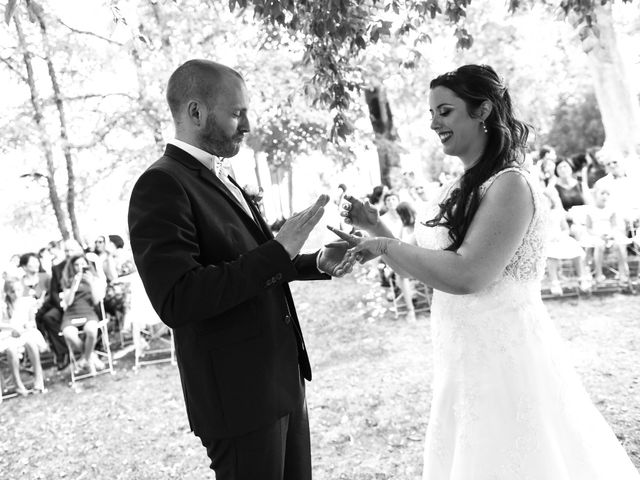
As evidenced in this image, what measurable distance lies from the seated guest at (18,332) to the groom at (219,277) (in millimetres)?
6591

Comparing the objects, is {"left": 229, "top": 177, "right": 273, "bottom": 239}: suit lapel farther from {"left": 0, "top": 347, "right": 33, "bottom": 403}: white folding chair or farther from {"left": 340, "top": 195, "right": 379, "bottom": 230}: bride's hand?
{"left": 0, "top": 347, "right": 33, "bottom": 403}: white folding chair

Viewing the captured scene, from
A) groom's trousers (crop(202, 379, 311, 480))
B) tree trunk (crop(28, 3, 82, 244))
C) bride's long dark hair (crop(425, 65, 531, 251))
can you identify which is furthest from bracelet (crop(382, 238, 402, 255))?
tree trunk (crop(28, 3, 82, 244))

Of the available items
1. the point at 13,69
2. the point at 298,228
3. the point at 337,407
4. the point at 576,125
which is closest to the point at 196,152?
the point at 298,228

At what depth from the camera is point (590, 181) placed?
1080cm

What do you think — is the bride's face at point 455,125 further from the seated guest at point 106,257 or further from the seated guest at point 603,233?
the seated guest at point 106,257

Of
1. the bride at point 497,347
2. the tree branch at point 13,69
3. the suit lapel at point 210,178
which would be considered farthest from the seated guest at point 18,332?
the bride at point 497,347

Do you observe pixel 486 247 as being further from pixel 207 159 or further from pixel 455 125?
pixel 207 159

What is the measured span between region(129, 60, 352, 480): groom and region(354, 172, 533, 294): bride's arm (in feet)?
1.19

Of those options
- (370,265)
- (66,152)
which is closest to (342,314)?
(370,265)

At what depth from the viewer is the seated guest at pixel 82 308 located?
832cm

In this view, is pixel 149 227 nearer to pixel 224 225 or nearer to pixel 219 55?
pixel 224 225

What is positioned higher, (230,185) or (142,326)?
(230,185)

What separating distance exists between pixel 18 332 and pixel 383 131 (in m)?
8.82

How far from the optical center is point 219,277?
76.0 inches
